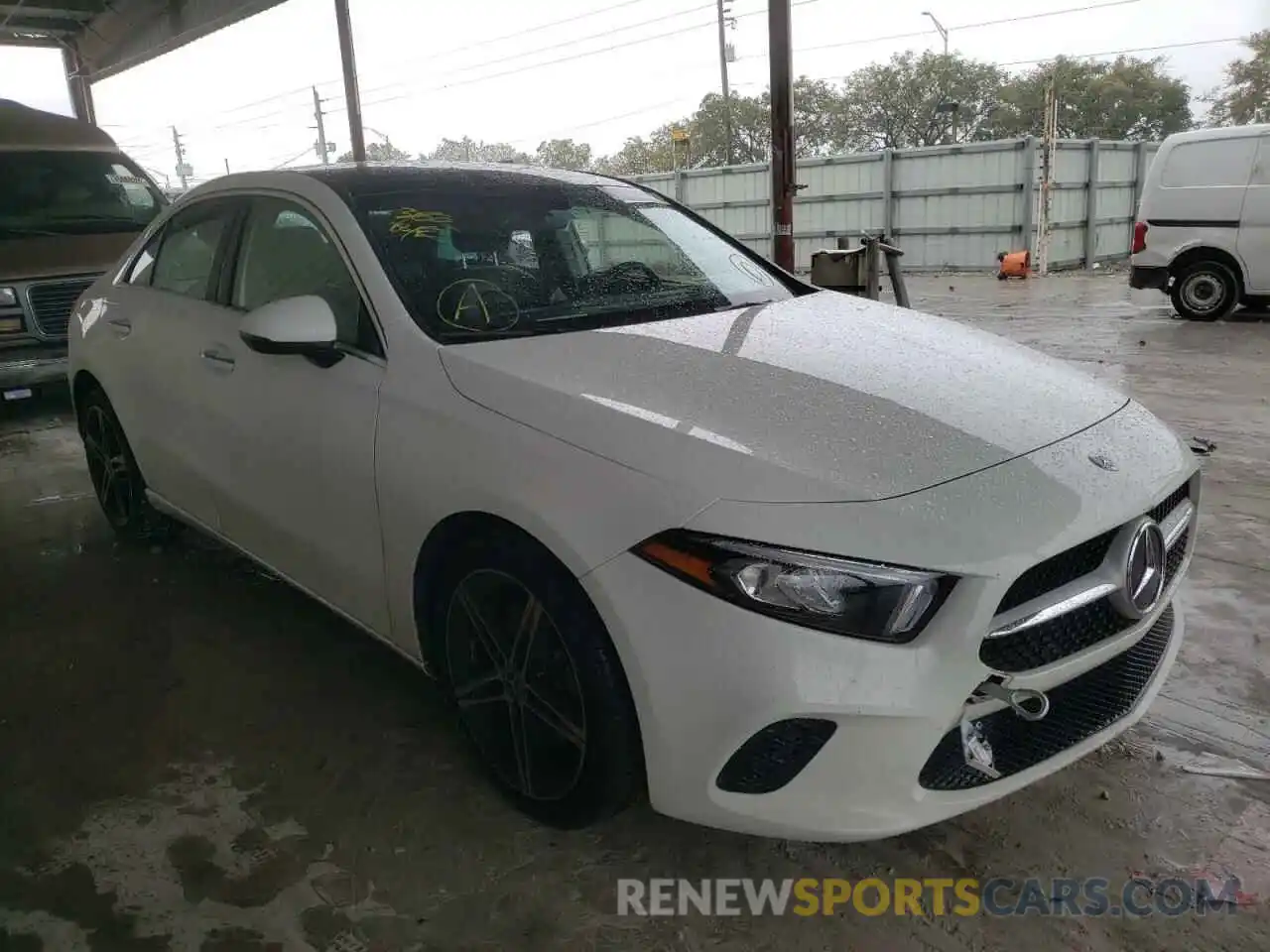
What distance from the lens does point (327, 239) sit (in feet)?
8.59

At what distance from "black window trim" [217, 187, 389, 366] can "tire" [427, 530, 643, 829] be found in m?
0.58

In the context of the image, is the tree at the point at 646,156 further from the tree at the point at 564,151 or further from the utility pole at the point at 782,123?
the utility pole at the point at 782,123

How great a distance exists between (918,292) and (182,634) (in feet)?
41.2

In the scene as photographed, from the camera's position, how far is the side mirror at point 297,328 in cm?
237

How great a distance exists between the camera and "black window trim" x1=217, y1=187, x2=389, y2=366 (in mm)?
2381

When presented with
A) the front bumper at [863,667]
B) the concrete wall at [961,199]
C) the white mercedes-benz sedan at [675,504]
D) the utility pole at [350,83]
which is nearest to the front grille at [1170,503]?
the white mercedes-benz sedan at [675,504]

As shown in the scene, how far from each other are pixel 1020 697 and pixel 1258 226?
915 centimetres

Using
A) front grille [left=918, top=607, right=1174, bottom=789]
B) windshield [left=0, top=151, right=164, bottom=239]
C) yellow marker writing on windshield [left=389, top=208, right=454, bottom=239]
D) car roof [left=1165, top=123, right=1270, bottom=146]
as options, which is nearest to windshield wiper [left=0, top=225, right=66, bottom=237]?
windshield [left=0, top=151, right=164, bottom=239]

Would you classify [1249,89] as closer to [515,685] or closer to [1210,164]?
[1210,164]

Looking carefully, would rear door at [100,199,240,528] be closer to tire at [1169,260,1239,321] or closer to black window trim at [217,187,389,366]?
black window trim at [217,187,389,366]

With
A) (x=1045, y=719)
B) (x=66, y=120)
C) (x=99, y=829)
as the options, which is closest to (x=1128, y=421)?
(x=1045, y=719)

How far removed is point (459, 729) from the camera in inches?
102

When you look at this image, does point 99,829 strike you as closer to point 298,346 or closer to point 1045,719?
point 298,346

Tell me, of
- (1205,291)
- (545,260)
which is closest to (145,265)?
(545,260)
